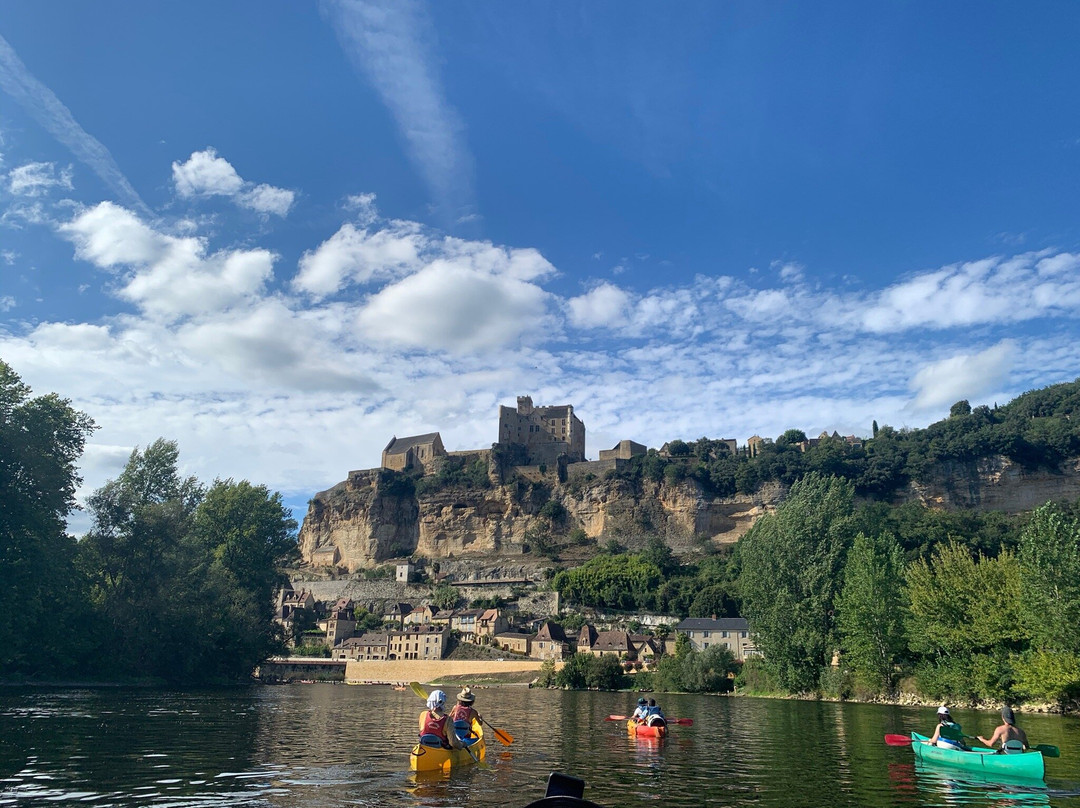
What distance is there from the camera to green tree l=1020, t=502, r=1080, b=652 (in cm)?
2894

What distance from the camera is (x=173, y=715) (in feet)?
93.5

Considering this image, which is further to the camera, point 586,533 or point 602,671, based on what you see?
point 586,533

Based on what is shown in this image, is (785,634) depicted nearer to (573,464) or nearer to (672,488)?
(672,488)

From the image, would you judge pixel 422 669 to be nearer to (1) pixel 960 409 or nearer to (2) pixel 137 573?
(2) pixel 137 573

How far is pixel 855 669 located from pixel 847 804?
100 ft

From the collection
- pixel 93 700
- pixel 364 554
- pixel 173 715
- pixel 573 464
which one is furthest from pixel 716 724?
pixel 364 554

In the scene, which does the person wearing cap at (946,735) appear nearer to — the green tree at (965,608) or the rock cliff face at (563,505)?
the green tree at (965,608)

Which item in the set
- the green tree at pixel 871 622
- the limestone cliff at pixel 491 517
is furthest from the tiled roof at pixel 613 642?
the limestone cliff at pixel 491 517

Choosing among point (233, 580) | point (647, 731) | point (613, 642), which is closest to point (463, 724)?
point (647, 731)

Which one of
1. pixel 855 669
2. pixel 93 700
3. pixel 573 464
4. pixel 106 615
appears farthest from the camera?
pixel 573 464

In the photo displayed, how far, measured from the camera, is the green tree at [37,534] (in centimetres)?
3956

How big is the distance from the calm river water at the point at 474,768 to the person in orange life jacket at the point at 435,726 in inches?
32.1

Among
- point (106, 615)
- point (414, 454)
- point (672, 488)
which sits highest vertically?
point (414, 454)

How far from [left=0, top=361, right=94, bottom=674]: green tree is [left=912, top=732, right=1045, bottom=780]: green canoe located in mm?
41107
